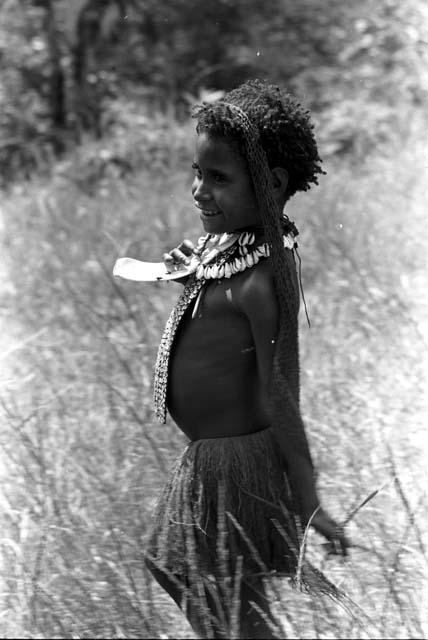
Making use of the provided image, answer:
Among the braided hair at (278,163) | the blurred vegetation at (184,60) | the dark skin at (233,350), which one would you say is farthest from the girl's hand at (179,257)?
the blurred vegetation at (184,60)

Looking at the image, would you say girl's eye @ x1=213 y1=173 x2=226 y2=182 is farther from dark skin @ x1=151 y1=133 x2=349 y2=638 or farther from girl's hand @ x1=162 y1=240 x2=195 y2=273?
girl's hand @ x1=162 y1=240 x2=195 y2=273

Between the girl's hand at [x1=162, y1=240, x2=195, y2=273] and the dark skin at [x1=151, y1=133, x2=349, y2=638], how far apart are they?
107 mm

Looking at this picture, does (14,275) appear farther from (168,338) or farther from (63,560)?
(168,338)

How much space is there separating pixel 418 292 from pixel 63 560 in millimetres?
2335

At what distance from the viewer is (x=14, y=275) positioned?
4.89 meters

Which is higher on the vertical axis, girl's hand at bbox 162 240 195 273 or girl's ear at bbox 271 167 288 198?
girl's ear at bbox 271 167 288 198

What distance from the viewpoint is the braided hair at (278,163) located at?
195cm

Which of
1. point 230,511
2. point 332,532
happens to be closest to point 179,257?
point 230,511

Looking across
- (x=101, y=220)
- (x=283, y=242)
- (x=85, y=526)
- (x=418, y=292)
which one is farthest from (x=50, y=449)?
(x=101, y=220)

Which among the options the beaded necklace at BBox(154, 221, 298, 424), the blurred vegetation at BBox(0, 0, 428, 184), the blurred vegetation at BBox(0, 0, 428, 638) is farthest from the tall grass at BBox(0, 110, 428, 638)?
the blurred vegetation at BBox(0, 0, 428, 184)

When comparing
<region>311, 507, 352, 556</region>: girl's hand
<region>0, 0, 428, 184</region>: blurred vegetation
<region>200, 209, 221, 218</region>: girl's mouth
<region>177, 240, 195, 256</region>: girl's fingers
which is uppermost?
<region>0, 0, 428, 184</region>: blurred vegetation

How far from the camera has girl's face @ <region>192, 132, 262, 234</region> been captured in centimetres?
199

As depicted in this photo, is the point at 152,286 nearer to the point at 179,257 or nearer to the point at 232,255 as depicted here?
the point at 179,257

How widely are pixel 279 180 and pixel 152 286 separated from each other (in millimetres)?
2476
